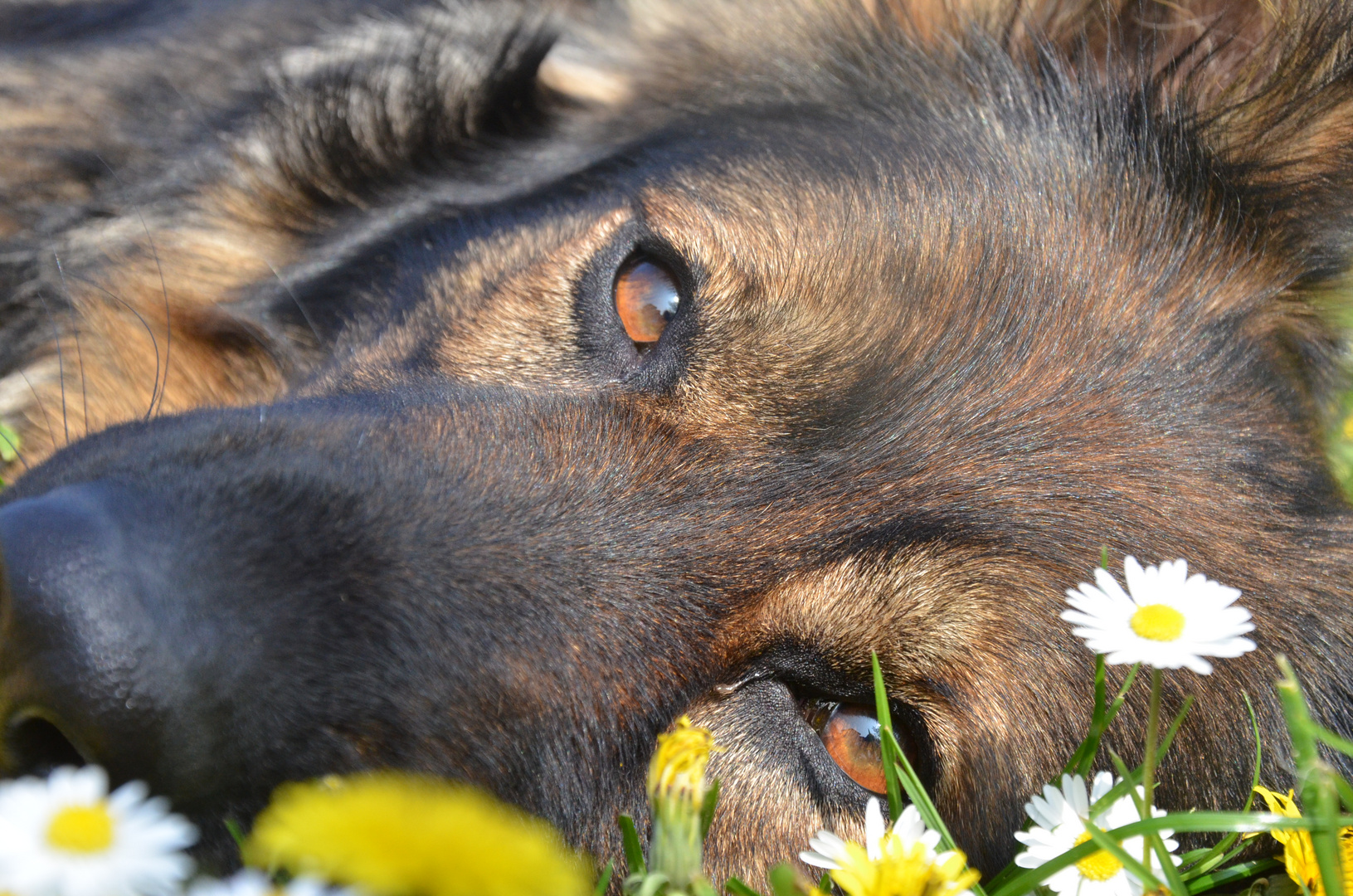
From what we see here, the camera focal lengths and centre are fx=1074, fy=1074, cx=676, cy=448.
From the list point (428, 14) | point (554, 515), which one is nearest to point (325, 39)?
point (428, 14)

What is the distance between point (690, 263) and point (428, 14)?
3.80ft

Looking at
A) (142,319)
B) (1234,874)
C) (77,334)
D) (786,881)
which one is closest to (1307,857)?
(1234,874)

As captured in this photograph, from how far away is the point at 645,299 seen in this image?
1.99m

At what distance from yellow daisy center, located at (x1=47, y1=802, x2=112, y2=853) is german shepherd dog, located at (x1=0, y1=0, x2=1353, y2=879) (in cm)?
60

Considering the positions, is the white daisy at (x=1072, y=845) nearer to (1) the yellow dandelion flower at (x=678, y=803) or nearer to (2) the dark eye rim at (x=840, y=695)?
(2) the dark eye rim at (x=840, y=695)

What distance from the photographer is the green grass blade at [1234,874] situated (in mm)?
1455

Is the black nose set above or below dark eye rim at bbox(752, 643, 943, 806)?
below

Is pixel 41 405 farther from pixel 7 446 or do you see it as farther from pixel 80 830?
pixel 80 830

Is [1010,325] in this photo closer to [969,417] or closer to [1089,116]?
[969,417]

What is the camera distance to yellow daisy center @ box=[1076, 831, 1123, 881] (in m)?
1.31

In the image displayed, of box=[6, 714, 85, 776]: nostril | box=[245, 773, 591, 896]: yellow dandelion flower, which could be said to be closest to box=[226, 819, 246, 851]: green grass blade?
box=[6, 714, 85, 776]: nostril

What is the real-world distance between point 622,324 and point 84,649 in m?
1.05

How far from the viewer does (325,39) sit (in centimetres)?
258

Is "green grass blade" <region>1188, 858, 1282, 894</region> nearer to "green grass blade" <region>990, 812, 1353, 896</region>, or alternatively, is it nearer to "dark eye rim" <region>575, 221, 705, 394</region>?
"green grass blade" <region>990, 812, 1353, 896</region>
